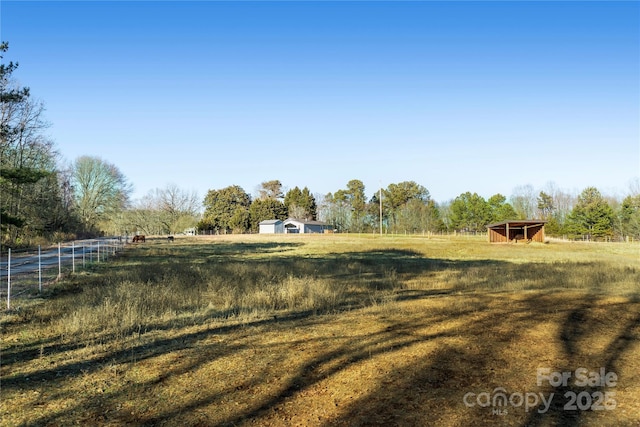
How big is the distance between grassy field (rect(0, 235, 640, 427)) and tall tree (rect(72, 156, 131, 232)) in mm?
55111

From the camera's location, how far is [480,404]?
4.36 metres

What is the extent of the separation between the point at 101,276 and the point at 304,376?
1327 centimetres

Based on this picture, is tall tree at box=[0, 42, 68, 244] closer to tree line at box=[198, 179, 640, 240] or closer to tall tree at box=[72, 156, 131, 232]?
tall tree at box=[72, 156, 131, 232]

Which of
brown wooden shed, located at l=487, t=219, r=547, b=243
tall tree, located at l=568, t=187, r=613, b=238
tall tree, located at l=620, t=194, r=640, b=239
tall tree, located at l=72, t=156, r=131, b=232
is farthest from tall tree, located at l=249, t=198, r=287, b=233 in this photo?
tall tree, located at l=620, t=194, r=640, b=239

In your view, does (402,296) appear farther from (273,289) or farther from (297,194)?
(297,194)

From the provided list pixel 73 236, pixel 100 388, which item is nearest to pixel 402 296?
pixel 100 388

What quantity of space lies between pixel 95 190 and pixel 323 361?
2518 inches

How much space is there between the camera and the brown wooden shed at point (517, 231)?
47.2 metres

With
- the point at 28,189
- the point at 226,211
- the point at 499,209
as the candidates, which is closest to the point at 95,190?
the point at 28,189

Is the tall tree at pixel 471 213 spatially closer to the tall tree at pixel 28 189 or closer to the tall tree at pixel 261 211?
the tall tree at pixel 261 211

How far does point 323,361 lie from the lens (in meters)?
5.68

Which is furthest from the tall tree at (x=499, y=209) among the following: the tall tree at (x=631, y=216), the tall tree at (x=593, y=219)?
the tall tree at (x=631, y=216)

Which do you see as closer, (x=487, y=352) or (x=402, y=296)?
(x=487, y=352)

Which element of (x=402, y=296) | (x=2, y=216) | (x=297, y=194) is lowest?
(x=402, y=296)
